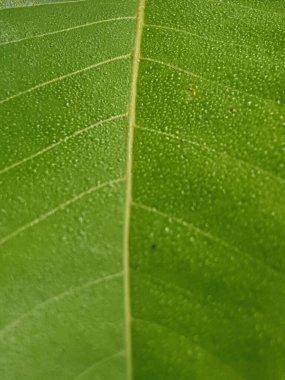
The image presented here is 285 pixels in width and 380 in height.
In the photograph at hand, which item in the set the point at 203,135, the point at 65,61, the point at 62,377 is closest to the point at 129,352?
the point at 62,377

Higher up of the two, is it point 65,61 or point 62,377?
point 65,61

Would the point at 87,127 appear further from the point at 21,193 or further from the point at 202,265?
the point at 202,265

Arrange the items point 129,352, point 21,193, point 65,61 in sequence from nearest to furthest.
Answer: point 129,352 → point 21,193 → point 65,61

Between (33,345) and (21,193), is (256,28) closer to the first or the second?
(21,193)

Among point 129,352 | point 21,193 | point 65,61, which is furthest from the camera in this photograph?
point 65,61

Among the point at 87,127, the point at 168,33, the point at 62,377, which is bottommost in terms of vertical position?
the point at 62,377

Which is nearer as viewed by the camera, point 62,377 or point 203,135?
point 62,377
